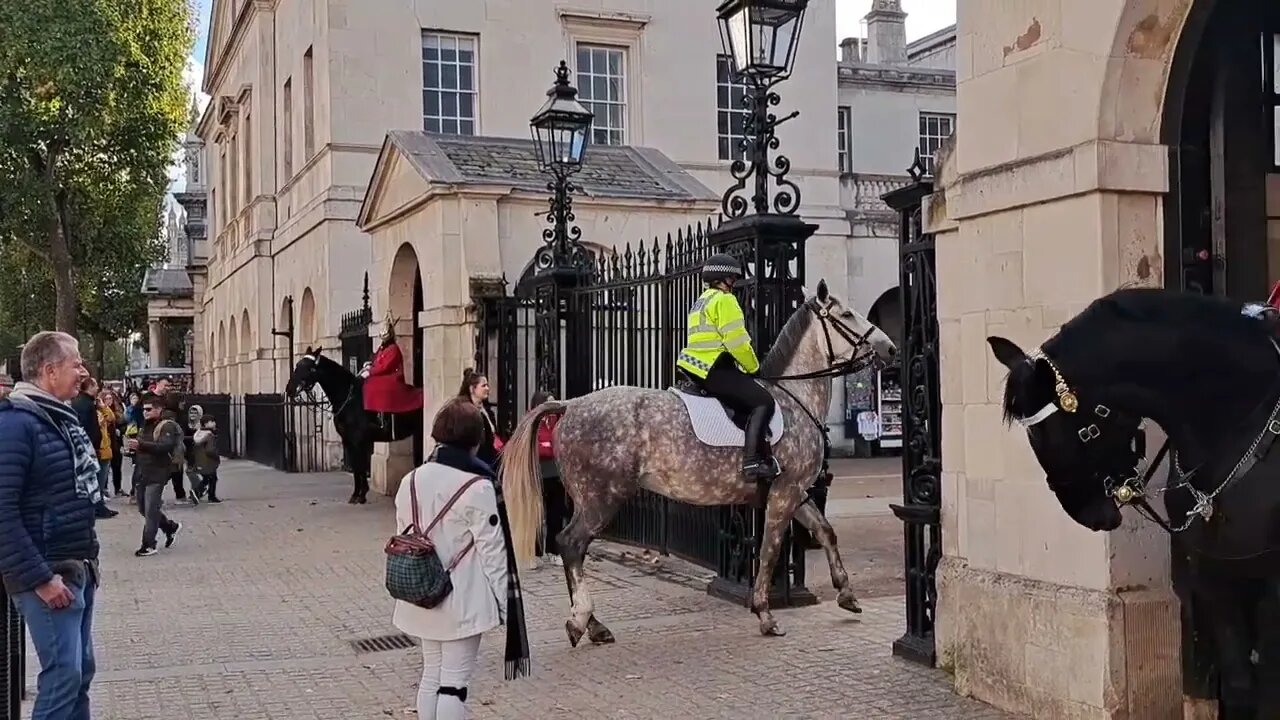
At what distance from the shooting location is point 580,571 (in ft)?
26.8

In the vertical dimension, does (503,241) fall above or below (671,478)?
above

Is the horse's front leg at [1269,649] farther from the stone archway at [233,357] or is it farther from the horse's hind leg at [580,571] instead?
the stone archway at [233,357]

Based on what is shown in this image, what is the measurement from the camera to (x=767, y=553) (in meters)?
8.26

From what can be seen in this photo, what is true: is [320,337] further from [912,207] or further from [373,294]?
[912,207]

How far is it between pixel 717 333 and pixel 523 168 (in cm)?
745

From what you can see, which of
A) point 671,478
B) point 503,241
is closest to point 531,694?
point 671,478

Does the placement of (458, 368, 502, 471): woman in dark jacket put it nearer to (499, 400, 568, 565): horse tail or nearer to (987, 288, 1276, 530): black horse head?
(499, 400, 568, 565): horse tail

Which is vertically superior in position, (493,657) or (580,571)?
(580,571)

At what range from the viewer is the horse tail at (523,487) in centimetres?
770

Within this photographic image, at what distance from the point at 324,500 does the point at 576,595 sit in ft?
35.6

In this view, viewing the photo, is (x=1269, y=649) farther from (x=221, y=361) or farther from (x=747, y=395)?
→ (x=221, y=361)

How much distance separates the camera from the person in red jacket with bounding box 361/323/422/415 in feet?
51.7

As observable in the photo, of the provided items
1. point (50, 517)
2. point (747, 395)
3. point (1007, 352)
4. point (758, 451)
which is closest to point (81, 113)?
point (747, 395)

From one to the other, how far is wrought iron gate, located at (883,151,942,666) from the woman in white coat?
9.16 feet
